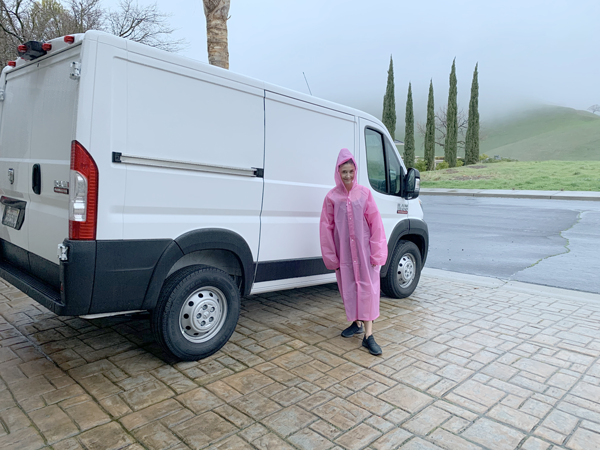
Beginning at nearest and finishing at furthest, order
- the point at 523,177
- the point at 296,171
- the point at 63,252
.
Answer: the point at 63,252 < the point at 296,171 < the point at 523,177

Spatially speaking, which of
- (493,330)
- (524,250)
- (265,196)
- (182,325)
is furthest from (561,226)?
(182,325)

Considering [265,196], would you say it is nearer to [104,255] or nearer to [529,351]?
[104,255]

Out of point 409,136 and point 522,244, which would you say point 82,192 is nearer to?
point 522,244

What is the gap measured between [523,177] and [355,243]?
3127 cm

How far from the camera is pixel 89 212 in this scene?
3.05 metres

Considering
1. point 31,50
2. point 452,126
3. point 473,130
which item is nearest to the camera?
point 31,50

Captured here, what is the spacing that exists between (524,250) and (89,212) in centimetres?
859

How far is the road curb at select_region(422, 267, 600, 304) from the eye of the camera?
6074 mm

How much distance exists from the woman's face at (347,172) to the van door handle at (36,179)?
239 centimetres

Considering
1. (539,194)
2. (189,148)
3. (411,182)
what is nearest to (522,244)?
(411,182)

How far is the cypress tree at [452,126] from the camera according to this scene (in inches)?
1801

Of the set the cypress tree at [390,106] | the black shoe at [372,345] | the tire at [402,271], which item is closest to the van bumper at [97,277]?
the black shoe at [372,345]

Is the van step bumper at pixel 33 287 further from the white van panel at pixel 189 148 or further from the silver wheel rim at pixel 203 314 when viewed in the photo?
the silver wheel rim at pixel 203 314

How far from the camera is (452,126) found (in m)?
45.8
